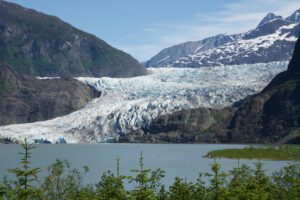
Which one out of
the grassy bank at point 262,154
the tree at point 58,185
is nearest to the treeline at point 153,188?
the tree at point 58,185

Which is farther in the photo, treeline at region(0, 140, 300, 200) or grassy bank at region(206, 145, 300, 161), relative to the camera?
grassy bank at region(206, 145, 300, 161)

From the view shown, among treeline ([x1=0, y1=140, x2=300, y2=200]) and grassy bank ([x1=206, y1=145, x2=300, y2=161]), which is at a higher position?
treeline ([x1=0, y1=140, x2=300, y2=200])

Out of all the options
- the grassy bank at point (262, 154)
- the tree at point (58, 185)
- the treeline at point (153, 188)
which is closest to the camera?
the treeline at point (153, 188)

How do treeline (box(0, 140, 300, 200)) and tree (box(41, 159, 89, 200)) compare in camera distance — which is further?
tree (box(41, 159, 89, 200))

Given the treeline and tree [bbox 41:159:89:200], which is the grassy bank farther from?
the treeline

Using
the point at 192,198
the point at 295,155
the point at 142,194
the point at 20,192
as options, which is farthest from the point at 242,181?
the point at 295,155

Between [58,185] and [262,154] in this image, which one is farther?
[262,154]

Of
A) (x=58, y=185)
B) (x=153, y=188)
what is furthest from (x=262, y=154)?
(x=153, y=188)

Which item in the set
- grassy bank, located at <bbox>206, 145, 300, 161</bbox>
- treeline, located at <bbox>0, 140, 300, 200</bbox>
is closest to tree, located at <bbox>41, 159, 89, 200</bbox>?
treeline, located at <bbox>0, 140, 300, 200</bbox>

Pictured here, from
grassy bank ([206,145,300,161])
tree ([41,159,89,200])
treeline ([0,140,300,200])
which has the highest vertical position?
treeline ([0,140,300,200])

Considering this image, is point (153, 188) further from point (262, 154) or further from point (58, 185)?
point (262, 154)

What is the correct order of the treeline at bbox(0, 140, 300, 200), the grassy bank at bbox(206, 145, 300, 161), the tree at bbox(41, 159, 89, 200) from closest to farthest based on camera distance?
1. the treeline at bbox(0, 140, 300, 200)
2. the tree at bbox(41, 159, 89, 200)
3. the grassy bank at bbox(206, 145, 300, 161)

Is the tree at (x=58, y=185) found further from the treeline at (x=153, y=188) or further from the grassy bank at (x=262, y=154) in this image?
the grassy bank at (x=262, y=154)

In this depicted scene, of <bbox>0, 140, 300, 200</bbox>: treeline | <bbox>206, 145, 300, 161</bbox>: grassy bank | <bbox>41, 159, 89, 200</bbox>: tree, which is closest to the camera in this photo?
<bbox>0, 140, 300, 200</bbox>: treeline
